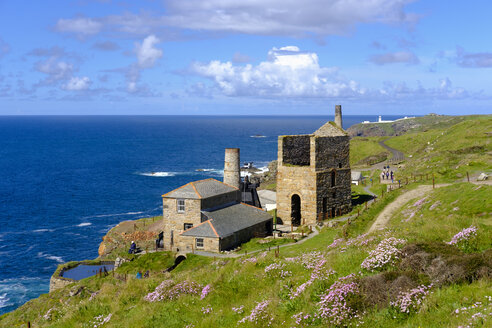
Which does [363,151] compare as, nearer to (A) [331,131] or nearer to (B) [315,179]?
(A) [331,131]

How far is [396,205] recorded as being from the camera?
35594 mm

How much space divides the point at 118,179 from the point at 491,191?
321 feet

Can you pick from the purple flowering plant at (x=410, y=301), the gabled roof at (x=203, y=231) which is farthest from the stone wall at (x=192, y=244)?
the purple flowering plant at (x=410, y=301)

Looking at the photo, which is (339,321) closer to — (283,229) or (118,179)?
(283,229)

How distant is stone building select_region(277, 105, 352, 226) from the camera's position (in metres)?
40.8

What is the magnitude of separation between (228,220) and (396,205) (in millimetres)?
14918

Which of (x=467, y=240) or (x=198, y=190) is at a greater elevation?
(x=467, y=240)

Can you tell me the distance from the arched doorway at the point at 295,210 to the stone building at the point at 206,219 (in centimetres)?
271

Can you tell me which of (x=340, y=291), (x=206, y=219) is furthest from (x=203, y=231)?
(x=340, y=291)

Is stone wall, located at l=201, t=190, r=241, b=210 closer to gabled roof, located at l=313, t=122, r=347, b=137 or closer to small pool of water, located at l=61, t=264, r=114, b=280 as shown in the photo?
gabled roof, located at l=313, t=122, r=347, b=137

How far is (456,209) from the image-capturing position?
25.6 metres

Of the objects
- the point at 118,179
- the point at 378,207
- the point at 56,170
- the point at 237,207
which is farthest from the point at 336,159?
the point at 56,170

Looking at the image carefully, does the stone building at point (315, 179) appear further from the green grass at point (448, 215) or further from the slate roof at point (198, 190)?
the green grass at point (448, 215)

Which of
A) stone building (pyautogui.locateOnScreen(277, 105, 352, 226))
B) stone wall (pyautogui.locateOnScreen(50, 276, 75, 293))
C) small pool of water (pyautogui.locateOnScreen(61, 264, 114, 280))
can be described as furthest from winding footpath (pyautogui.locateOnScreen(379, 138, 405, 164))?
stone wall (pyautogui.locateOnScreen(50, 276, 75, 293))
